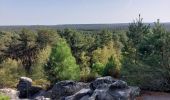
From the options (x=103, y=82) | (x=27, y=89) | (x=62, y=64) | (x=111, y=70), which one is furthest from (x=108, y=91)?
(x=27, y=89)

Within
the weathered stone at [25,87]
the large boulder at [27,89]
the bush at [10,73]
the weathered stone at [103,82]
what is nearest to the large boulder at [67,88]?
the large boulder at [27,89]

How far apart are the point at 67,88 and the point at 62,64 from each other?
5.26 metres

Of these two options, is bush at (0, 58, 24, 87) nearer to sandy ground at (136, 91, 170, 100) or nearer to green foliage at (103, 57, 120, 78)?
green foliage at (103, 57, 120, 78)

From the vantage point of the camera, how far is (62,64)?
127 feet

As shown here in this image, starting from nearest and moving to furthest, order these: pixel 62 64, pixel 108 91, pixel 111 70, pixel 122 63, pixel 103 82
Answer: pixel 108 91
pixel 103 82
pixel 122 63
pixel 111 70
pixel 62 64

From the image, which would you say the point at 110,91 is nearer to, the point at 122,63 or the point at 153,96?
the point at 153,96

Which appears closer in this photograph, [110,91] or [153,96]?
[110,91]

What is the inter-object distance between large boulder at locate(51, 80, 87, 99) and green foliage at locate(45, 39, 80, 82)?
4011mm

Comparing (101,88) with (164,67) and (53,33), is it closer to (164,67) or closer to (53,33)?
(164,67)

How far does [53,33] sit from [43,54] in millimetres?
17605

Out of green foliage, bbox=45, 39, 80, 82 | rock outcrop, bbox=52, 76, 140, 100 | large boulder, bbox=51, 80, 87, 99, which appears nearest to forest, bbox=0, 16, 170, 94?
green foliage, bbox=45, 39, 80, 82

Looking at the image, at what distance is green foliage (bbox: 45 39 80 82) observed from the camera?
38.4m

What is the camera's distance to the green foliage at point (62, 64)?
38.4 meters

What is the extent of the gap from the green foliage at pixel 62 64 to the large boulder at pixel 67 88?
4.01 meters
